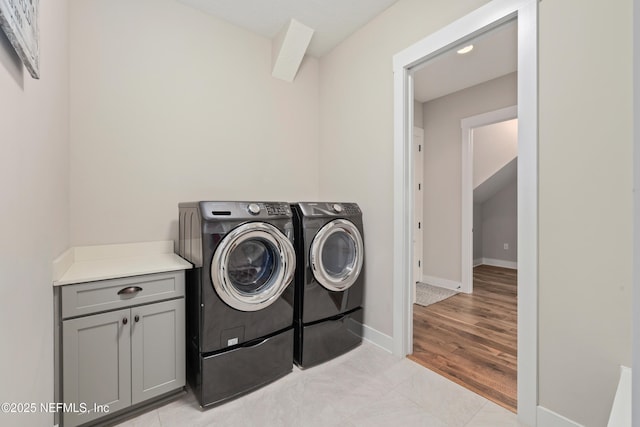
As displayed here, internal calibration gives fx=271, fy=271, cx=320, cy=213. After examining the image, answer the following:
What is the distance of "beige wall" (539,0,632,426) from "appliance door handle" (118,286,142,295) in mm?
2099

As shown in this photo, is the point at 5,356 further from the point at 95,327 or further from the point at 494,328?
the point at 494,328

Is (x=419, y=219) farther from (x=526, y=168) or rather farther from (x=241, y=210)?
(x=241, y=210)

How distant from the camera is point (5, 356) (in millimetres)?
751

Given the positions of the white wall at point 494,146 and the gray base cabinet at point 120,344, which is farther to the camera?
the white wall at point 494,146

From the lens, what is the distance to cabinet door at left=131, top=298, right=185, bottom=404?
1.45m

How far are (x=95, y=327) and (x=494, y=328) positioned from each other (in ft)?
9.94

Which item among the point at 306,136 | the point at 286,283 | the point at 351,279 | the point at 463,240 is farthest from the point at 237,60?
the point at 463,240

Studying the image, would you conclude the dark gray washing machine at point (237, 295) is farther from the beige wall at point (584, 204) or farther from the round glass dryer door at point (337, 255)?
the beige wall at point (584, 204)

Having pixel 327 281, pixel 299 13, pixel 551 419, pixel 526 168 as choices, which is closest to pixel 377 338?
pixel 327 281

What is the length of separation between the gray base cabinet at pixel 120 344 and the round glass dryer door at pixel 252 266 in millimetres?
287

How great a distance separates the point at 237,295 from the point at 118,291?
60cm

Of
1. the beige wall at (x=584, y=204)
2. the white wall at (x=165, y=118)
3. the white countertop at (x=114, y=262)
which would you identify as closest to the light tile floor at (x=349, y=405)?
the beige wall at (x=584, y=204)

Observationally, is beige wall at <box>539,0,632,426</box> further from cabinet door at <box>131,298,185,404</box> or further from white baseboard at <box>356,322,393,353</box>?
cabinet door at <box>131,298,185,404</box>

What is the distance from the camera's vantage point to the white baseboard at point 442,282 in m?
3.67
